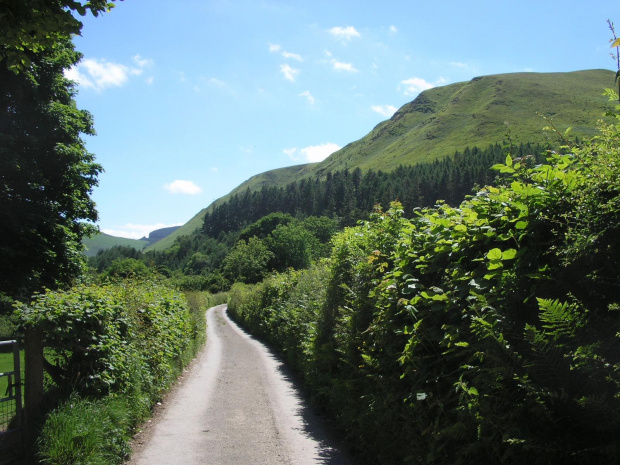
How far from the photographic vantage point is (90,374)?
6.89 metres

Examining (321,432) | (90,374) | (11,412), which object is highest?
(90,374)

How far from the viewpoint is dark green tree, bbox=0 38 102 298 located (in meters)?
17.4

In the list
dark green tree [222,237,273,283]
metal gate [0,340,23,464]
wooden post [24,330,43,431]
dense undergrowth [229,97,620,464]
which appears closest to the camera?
dense undergrowth [229,97,620,464]

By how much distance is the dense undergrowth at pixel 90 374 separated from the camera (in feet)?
18.7

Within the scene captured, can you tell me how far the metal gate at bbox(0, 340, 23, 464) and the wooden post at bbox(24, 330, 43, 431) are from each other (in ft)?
0.33

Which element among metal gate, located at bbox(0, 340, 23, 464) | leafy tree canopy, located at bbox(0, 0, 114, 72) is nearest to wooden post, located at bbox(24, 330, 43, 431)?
metal gate, located at bbox(0, 340, 23, 464)

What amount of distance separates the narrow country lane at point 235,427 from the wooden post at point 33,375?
1.62m

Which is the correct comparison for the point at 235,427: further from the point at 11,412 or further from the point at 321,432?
the point at 11,412

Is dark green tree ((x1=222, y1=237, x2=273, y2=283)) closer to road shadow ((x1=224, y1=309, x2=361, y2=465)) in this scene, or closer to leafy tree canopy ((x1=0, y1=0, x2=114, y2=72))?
road shadow ((x1=224, y1=309, x2=361, y2=465))

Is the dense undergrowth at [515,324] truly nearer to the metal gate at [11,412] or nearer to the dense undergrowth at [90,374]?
the dense undergrowth at [90,374]

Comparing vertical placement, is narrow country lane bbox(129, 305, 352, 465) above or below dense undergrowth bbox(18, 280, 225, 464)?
below

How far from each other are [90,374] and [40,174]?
1441 cm

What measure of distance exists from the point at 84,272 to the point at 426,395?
20.9m

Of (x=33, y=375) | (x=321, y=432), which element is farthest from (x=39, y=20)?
(x=321, y=432)
